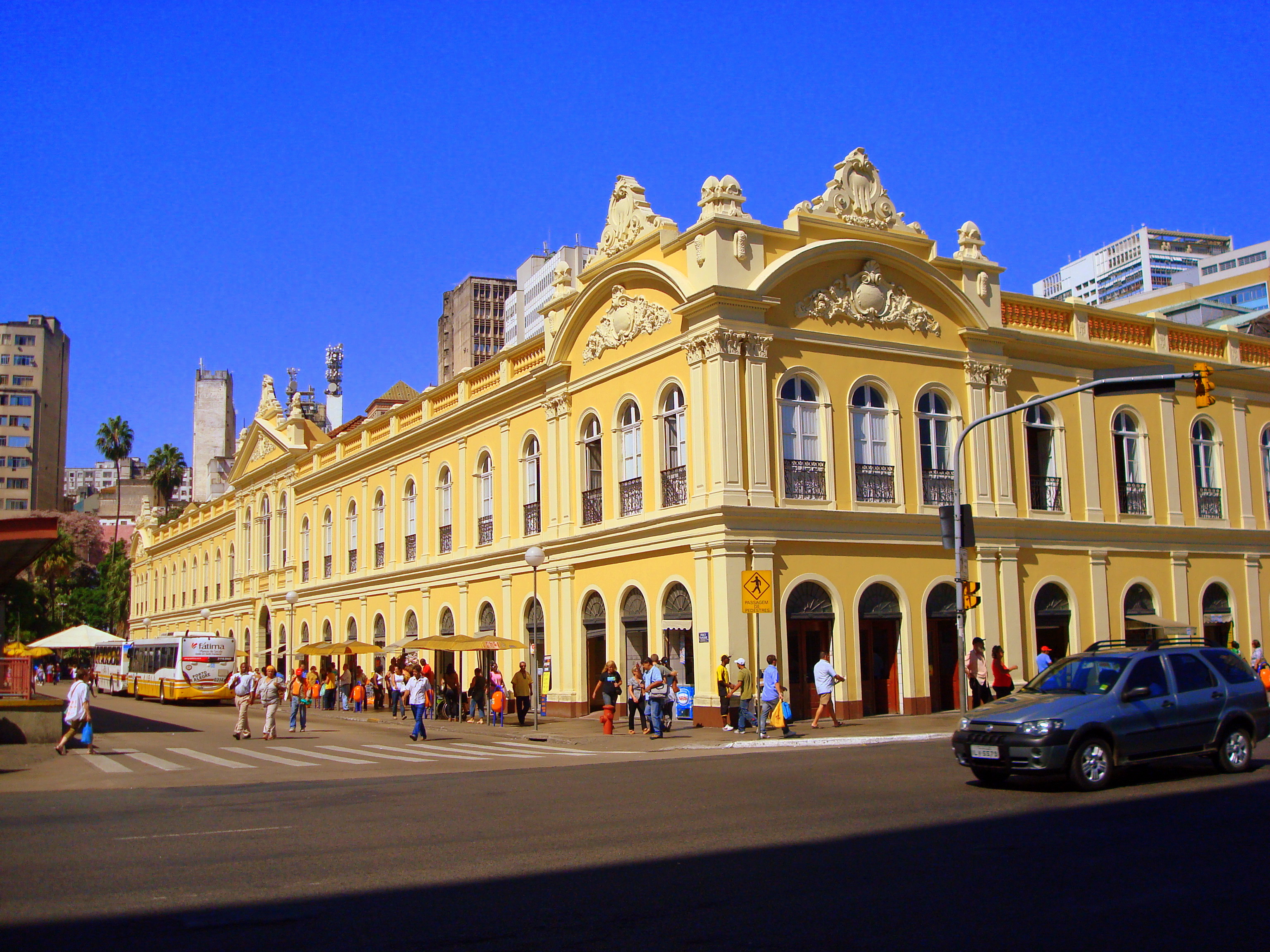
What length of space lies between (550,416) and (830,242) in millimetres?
9325

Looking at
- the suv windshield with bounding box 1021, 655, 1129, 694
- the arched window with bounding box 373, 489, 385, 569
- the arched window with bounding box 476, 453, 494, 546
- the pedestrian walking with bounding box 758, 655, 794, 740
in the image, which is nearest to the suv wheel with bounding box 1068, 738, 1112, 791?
the suv windshield with bounding box 1021, 655, 1129, 694

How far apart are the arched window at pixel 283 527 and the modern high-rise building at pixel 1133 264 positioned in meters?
115

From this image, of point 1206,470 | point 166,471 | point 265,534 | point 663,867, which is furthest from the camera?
point 166,471

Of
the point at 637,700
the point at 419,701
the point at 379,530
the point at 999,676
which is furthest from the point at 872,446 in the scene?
the point at 379,530

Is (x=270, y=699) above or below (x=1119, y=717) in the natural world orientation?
below

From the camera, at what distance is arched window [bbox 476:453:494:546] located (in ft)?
117

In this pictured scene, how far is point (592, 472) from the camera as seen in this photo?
30.6 meters

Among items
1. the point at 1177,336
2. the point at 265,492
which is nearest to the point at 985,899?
the point at 1177,336

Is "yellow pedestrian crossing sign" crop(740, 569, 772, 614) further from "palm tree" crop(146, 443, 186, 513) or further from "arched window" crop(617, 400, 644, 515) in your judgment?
"palm tree" crop(146, 443, 186, 513)

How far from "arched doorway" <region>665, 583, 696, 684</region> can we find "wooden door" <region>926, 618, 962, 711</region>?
19.5ft

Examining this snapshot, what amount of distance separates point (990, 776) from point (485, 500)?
81.5 ft

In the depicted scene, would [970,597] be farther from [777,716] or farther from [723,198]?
[723,198]

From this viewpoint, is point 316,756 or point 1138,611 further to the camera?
point 1138,611

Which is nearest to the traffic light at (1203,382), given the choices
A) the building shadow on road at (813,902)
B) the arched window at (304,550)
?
the building shadow on road at (813,902)
